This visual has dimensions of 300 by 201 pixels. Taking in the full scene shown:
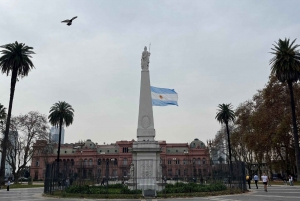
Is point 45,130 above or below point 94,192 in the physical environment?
above

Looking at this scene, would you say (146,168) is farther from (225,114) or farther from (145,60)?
(225,114)

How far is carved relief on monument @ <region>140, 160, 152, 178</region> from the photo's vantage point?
25.9 meters

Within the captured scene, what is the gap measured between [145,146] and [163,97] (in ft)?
16.9

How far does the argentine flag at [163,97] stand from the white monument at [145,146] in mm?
961

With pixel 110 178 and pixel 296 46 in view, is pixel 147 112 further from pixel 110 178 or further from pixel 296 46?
pixel 296 46

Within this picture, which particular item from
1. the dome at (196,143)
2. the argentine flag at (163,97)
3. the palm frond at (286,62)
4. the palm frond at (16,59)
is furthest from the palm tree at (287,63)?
the dome at (196,143)

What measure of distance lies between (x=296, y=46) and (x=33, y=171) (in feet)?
297

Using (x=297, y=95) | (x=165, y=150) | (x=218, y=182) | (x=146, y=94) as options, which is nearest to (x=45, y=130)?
(x=146, y=94)

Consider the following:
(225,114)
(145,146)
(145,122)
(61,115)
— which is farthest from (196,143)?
(145,146)

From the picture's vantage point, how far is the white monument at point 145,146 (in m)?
25.7

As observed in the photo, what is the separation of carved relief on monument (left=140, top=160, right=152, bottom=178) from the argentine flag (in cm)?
565

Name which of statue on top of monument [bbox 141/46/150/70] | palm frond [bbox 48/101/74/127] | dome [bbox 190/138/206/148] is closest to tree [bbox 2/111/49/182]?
palm frond [bbox 48/101/74/127]

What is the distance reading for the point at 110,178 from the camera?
72.6 feet

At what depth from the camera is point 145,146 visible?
27469 millimetres
